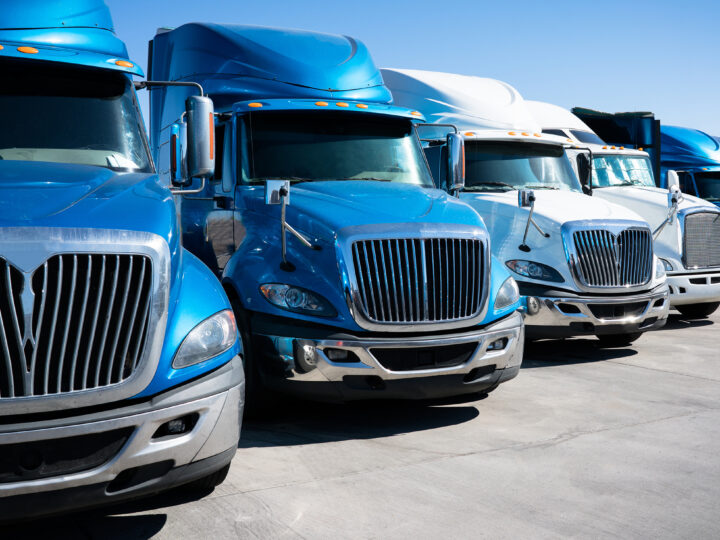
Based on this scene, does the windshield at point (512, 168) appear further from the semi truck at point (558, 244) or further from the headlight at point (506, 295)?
the headlight at point (506, 295)

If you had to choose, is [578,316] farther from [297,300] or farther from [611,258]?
[297,300]

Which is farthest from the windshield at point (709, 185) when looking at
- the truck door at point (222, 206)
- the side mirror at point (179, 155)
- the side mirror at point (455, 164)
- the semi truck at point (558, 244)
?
the side mirror at point (179, 155)

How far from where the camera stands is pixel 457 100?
36.3 ft

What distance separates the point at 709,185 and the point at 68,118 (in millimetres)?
14151

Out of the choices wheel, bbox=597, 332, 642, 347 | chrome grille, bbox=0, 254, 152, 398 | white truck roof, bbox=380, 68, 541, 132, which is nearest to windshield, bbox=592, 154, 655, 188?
white truck roof, bbox=380, 68, 541, 132

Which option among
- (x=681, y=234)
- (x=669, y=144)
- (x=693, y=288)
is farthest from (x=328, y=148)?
(x=669, y=144)

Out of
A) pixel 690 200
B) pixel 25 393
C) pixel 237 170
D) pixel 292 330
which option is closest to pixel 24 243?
pixel 25 393

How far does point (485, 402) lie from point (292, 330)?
80.2 inches

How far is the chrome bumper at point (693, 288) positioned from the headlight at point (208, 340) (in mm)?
7998

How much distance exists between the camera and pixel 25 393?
329cm

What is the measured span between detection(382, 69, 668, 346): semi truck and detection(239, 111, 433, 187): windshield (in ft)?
2.54

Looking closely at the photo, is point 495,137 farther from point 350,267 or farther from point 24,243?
point 24,243

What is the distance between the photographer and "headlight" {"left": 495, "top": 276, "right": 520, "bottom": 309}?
19.8 feet

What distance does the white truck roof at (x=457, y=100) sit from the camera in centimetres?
1095
